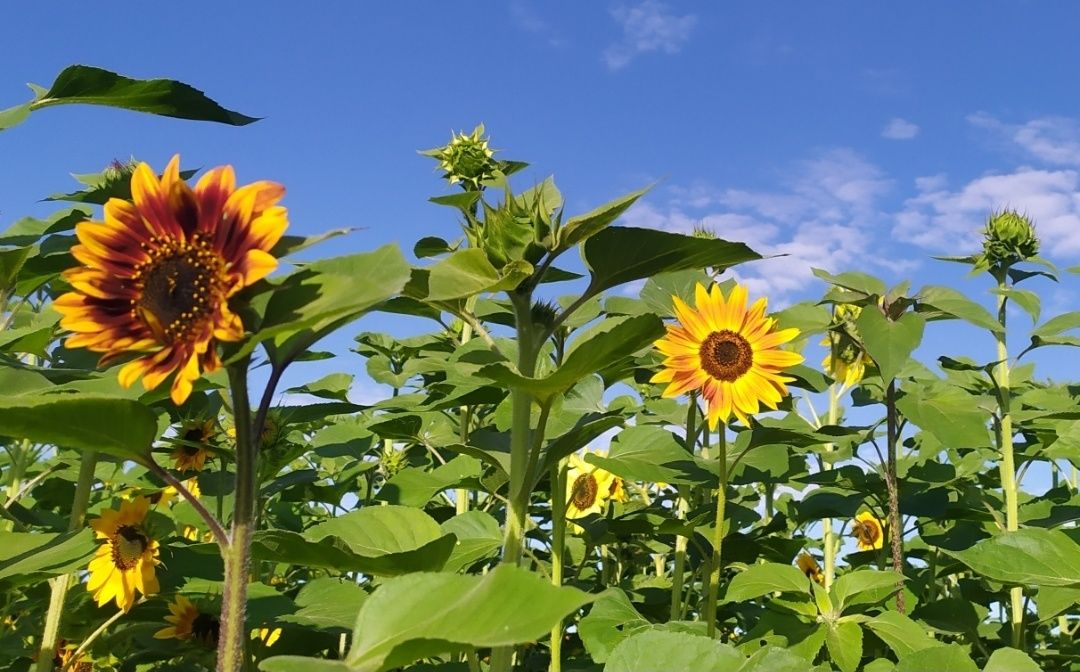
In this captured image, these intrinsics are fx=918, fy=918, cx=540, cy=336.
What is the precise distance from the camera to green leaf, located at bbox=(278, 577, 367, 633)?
161cm

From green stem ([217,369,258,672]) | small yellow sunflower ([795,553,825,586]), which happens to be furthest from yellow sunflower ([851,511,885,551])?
green stem ([217,369,258,672])

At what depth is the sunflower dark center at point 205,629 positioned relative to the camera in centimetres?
212

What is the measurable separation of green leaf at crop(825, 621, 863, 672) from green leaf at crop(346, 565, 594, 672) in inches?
51.8

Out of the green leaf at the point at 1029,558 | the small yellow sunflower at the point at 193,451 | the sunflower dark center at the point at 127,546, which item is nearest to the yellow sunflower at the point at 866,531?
the green leaf at the point at 1029,558

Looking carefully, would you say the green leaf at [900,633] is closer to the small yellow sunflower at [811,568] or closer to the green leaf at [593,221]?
the green leaf at [593,221]

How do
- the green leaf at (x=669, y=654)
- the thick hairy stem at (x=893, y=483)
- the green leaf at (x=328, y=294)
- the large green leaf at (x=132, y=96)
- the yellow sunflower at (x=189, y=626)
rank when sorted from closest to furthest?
the green leaf at (x=328, y=294) < the green leaf at (x=669, y=654) < the large green leaf at (x=132, y=96) < the yellow sunflower at (x=189, y=626) < the thick hairy stem at (x=893, y=483)

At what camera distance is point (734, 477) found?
8.46 feet

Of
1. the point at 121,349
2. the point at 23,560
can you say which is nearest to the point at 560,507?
the point at 23,560

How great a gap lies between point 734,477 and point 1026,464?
1294 millimetres

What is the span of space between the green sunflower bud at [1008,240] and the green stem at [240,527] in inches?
107

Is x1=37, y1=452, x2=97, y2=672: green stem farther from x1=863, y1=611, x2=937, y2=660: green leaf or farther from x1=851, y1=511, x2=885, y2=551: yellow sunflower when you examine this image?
x1=851, y1=511, x2=885, y2=551: yellow sunflower

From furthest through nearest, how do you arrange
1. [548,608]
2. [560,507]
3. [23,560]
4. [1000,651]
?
[560,507] → [1000,651] → [23,560] → [548,608]

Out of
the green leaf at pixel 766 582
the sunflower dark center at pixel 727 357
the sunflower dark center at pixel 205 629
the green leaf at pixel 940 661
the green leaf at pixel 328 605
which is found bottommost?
the sunflower dark center at pixel 205 629

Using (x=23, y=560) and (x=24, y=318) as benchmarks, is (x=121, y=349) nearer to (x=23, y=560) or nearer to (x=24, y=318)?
(x=23, y=560)
